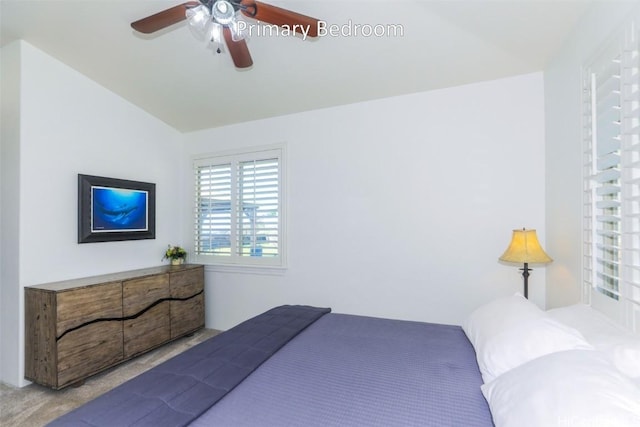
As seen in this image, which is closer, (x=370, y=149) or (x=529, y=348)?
(x=529, y=348)

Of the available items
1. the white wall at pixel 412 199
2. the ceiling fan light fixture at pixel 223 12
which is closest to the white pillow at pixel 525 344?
the white wall at pixel 412 199

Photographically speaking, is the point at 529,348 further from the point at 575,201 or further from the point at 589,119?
the point at 589,119

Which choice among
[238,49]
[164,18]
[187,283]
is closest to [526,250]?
[238,49]

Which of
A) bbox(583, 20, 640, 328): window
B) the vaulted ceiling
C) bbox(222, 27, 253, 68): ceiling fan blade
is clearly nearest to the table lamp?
bbox(583, 20, 640, 328): window

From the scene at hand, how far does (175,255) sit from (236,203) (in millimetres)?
963

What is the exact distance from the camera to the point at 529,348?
1284 millimetres

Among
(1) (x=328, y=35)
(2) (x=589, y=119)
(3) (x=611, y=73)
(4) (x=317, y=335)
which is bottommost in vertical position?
(4) (x=317, y=335)

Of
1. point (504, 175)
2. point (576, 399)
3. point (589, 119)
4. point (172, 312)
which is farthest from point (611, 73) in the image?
point (172, 312)

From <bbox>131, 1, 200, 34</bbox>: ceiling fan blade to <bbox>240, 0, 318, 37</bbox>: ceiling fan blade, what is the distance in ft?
0.86

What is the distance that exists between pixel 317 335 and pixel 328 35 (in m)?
2.10

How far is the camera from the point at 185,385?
1.30m

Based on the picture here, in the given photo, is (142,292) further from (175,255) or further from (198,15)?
(198,15)

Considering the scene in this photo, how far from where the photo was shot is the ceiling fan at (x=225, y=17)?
62.1 inches

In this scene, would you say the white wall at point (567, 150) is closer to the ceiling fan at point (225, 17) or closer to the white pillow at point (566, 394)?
the white pillow at point (566, 394)
